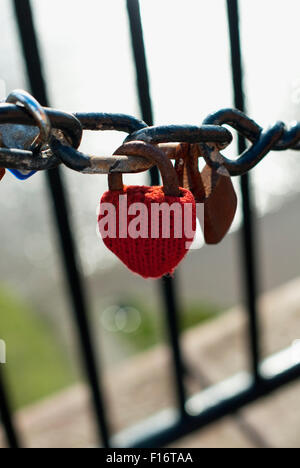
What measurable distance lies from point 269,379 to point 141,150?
1069 mm

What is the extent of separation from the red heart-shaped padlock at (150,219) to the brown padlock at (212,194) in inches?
2.3

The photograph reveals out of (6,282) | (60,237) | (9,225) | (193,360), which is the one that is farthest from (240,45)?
(9,225)

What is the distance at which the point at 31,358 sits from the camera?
271 cm

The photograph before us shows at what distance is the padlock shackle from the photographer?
18.7 inches

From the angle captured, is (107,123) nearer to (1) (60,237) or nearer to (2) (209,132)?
(2) (209,132)

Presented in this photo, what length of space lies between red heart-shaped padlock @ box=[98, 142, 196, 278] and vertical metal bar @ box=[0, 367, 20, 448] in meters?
0.61

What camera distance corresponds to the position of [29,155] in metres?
0.45

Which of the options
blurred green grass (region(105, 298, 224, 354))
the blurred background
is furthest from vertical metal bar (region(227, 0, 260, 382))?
blurred green grass (region(105, 298, 224, 354))


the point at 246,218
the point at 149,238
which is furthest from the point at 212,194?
the point at 246,218

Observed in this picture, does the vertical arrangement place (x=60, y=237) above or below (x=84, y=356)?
above
